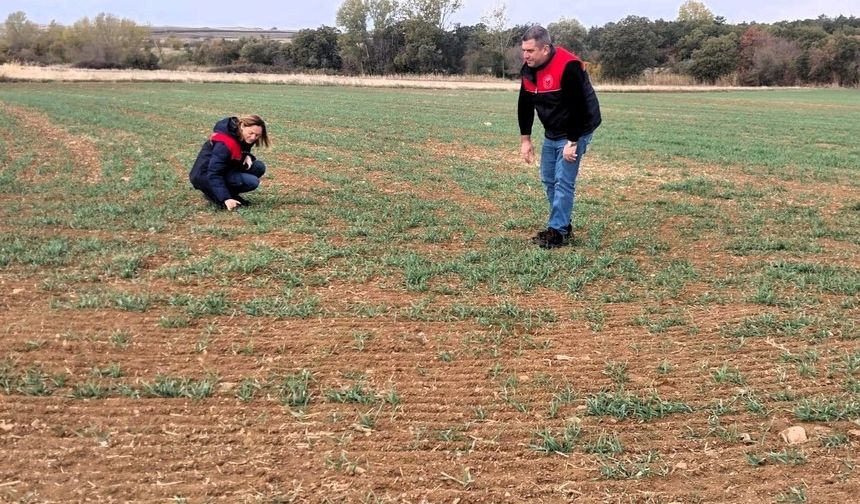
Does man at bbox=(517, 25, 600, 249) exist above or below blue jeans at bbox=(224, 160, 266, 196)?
above

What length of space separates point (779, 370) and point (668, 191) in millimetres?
6037

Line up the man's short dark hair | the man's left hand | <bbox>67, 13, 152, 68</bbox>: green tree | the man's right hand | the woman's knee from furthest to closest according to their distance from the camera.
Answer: <bbox>67, 13, 152, 68</bbox>: green tree < the woman's knee < the man's right hand < the man's left hand < the man's short dark hair

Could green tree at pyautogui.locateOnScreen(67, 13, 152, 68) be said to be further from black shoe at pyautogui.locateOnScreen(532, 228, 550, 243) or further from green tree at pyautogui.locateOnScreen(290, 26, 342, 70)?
black shoe at pyautogui.locateOnScreen(532, 228, 550, 243)

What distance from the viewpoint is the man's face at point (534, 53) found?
5.43m

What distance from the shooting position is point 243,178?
23.8 ft

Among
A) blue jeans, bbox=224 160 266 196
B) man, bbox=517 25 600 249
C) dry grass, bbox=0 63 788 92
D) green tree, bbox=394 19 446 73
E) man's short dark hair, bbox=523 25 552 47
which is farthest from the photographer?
green tree, bbox=394 19 446 73

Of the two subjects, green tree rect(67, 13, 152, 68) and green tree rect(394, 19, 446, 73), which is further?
green tree rect(394, 19, 446, 73)

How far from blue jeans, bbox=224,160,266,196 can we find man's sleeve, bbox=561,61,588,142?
145 inches

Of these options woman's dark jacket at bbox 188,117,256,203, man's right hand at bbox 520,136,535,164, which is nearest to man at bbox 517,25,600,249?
man's right hand at bbox 520,136,535,164

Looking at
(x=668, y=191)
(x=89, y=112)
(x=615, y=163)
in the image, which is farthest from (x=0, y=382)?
(x=89, y=112)

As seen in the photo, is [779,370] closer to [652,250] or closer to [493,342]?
[493,342]

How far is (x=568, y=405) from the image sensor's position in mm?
3289

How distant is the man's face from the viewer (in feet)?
17.8

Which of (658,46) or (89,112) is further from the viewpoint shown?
(658,46)
